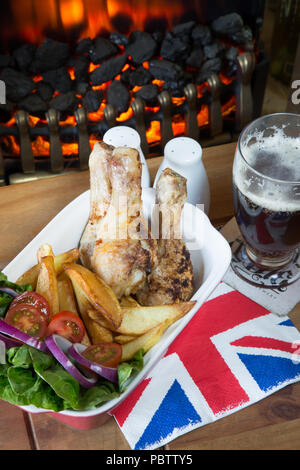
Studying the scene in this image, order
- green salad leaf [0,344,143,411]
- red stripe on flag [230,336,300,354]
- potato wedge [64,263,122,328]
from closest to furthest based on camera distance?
1. green salad leaf [0,344,143,411]
2. potato wedge [64,263,122,328]
3. red stripe on flag [230,336,300,354]

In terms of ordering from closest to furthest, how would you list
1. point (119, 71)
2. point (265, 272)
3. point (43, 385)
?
1. point (43, 385)
2. point (265, 272)
3. point (119, 71)

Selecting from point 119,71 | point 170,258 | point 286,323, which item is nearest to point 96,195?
point 170,258

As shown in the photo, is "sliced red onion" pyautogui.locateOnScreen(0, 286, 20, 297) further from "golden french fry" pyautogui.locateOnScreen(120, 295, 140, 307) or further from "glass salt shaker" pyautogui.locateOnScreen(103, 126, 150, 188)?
"glass salt shaker" pyautogui.locateOnScreen(103, 126, 150, 188)

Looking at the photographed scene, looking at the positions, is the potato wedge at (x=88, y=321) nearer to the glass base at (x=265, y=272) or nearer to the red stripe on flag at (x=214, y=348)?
the red stripe on flag at (x=214, y=348)

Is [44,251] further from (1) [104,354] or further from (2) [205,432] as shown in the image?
(2) [205,432]

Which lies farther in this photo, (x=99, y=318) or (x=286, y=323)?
(x=286, y=323)

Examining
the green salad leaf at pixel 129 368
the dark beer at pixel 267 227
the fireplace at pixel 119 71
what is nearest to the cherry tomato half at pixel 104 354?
the green salad leaf at pixel 129 368

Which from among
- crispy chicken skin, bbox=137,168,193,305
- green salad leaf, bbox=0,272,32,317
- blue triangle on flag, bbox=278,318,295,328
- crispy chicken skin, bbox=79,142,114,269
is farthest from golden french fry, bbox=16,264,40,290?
blue triangle on flag, bbox=278,318,295,328
